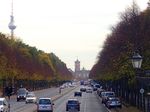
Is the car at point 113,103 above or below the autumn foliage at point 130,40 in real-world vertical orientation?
below

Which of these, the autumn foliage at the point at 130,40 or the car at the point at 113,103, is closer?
the autumn foliage at the point at 130,40

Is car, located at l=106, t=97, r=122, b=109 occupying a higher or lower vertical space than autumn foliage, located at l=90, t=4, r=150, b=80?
lower

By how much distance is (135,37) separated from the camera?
6869 cm

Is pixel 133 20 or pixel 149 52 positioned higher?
pixel 133 20

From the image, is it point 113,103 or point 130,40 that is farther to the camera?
point 130,40

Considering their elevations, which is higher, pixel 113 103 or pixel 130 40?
pixel 130 40

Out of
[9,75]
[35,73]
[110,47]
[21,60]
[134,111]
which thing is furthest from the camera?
[35,73]

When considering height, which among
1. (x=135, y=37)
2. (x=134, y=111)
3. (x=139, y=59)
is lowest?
(x=134, y=111)

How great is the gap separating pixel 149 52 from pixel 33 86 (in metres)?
121

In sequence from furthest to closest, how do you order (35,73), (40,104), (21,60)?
(35,73), (21,60), (40,104)

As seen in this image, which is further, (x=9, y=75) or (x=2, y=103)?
(x=9, y=75)

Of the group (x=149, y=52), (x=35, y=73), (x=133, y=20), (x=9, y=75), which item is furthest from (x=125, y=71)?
(x=35, y=73)

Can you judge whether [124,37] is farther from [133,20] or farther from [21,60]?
[21,60]

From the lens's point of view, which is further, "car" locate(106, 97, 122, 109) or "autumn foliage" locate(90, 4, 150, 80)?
"car" locate(106, 97, 122, 109)
